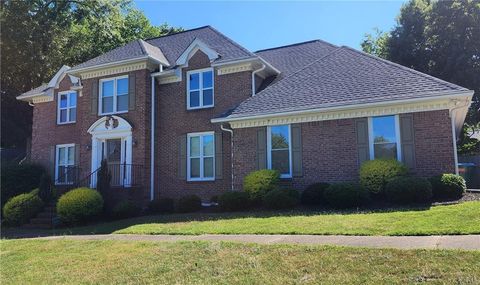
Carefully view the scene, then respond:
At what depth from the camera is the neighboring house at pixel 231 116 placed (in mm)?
14656

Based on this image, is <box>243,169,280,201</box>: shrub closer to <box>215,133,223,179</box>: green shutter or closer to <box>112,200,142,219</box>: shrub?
<box>215,133,223,179</box>: green shutter

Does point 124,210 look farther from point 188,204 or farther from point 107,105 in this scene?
point 107,105

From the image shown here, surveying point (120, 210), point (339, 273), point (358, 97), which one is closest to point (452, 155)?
point (358, 97)

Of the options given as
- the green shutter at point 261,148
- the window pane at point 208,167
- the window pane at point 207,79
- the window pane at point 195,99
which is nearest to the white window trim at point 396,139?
the green shutter at point 261,148

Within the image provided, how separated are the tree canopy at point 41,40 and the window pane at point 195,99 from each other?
47.4ft

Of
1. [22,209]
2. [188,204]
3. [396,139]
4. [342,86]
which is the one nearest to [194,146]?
[188,204]

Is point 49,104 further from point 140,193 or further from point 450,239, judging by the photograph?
point 450,239

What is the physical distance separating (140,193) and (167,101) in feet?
14.2

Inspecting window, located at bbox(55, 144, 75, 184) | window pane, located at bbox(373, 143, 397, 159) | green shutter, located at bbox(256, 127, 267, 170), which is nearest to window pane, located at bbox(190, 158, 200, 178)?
green shutter, located at bbox(256, 127, 267, 170)

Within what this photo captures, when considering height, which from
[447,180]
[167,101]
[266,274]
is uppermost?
[167,101]

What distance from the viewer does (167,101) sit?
66.5 ft

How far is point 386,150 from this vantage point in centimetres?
1490

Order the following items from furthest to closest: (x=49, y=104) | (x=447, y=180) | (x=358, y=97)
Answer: (x=49, y=104) → (x=358, y=97) → (x=447, y=180)

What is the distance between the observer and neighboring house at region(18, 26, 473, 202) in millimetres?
14656
